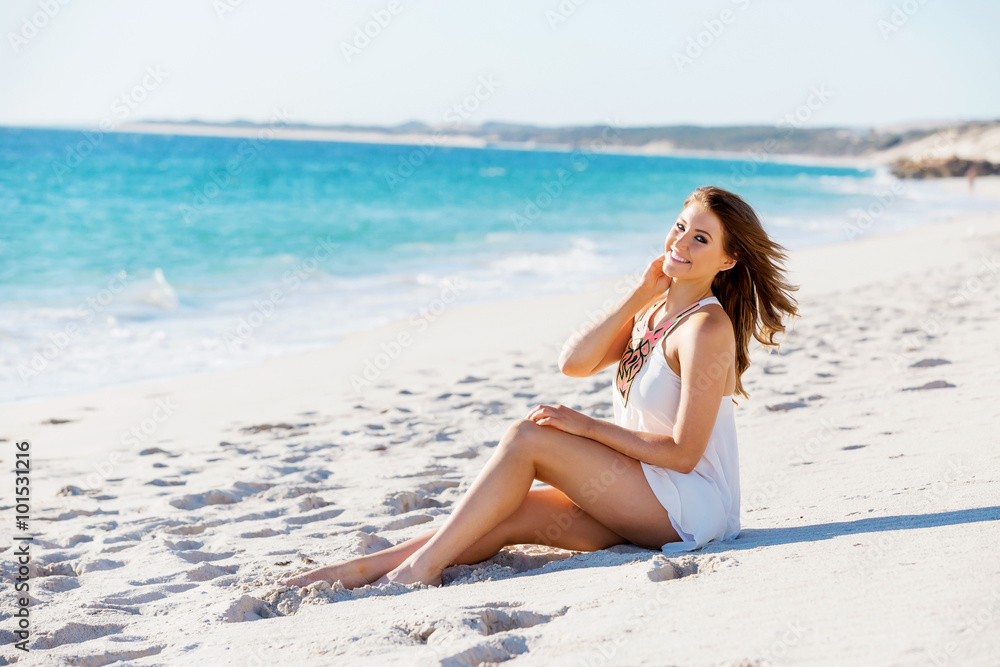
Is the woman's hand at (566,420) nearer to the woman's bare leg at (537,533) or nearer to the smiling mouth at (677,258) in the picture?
the woman's bare leg at (537,533)

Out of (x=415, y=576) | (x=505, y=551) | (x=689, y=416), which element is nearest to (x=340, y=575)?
(x=415, y=576)

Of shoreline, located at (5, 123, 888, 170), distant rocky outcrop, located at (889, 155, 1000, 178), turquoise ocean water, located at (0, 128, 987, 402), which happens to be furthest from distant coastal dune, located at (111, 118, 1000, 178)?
turquoise ocean water, located at (0, 128, 987, 402)

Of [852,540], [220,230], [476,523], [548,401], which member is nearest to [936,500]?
[852,540]

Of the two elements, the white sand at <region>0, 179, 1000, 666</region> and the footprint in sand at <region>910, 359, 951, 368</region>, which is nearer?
the white sand at <region>0, 179, 1000, 666</region>

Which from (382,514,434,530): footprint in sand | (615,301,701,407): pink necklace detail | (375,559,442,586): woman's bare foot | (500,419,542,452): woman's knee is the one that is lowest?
(382,514,434,530): footprint in sand

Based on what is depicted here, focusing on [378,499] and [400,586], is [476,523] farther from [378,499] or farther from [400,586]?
[378,499]

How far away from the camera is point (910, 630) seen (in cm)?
195

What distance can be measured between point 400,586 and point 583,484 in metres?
0.72

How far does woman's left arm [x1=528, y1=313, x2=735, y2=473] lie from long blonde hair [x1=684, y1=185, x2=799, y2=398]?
310 mm

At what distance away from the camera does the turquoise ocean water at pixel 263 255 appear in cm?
843

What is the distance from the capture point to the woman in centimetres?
282

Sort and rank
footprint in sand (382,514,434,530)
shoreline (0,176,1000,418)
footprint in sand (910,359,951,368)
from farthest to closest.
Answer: shoreline (0,176,1000,418) → footprint in sand (910,359,951,368) → footprint in sand (382,514,434,530)

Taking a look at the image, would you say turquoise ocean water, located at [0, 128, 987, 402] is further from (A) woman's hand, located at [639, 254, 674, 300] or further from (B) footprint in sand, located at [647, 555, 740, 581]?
(B) footprint in sand, located at [647, 555, 740, 581]

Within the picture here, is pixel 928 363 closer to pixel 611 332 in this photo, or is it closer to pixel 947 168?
pixel 611 332
